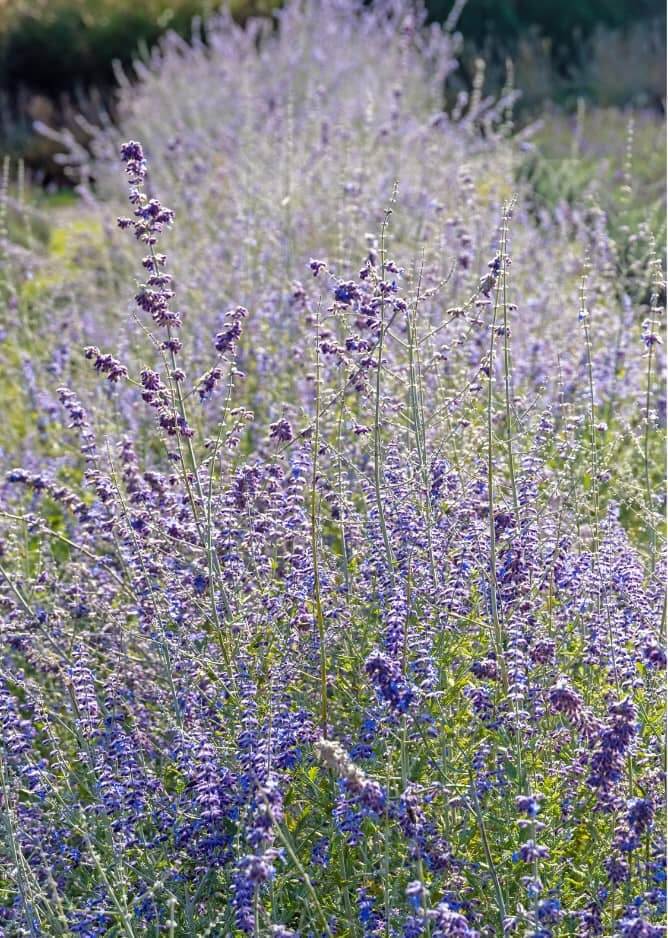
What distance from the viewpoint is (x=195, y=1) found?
13.4 m

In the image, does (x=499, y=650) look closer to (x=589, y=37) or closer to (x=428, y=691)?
(x=428, y=691)

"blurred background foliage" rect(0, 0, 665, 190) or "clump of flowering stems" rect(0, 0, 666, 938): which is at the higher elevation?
"blurred background foliage" rect(0, 0, 665, 190)

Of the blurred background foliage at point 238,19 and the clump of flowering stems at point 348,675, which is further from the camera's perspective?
the blurred background foliage at point 238,19

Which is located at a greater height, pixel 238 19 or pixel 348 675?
pixel 238 19

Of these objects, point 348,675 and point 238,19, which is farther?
point 238,19

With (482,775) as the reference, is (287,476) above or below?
above

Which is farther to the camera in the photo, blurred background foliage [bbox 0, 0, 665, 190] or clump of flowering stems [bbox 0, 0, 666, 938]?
blurred background foliage [bbox 0, 0, 665, 190]

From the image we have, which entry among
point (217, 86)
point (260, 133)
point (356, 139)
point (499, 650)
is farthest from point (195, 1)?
point (499, 650)

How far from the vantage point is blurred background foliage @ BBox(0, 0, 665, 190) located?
1189cm

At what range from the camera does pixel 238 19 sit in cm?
1338

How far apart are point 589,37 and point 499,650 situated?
12058 mm

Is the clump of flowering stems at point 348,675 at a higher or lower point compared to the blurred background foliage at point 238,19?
lower

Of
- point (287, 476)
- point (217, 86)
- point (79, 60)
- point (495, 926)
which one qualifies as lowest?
point (495, 926)

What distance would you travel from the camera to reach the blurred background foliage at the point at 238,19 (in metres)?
11.9
